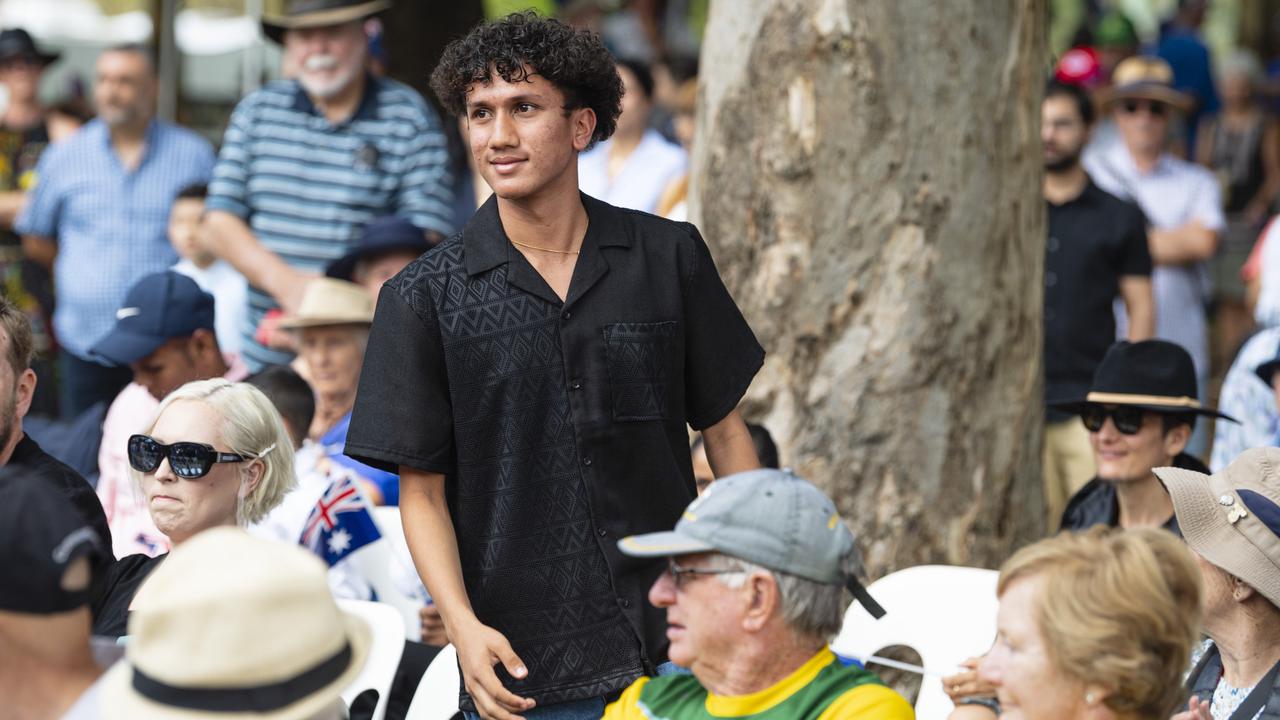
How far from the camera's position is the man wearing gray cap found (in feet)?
9.52

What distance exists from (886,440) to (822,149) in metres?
0.94

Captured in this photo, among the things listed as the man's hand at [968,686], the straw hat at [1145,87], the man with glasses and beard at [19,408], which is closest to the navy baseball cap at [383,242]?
the man with glasses and beard at [19,408]

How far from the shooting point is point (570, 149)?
10.6 feet

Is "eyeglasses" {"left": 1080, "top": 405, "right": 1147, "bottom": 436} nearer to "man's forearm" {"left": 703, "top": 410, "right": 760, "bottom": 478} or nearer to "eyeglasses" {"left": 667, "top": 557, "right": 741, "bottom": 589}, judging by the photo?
"man's forearm" {"left": 703, "top": 410, "right": 760, "bottom": 478}

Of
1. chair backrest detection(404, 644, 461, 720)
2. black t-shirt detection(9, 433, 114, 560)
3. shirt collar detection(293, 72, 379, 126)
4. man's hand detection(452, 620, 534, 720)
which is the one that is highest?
shirt collar detection(293, 72, 379, 126)

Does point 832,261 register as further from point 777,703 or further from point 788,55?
point 777,703

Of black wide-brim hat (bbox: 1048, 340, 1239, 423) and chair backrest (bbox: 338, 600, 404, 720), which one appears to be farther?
black wide-brim hat (bbox: 1048, 340, 1239, 423)

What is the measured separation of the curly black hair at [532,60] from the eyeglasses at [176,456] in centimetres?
132

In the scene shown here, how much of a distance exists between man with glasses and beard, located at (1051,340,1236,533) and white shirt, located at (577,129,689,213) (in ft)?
8.44

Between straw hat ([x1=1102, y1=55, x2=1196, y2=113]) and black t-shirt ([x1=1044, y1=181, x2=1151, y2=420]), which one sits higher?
straw hat ([x1=1102, y1=55, x2=1196, y2=113])

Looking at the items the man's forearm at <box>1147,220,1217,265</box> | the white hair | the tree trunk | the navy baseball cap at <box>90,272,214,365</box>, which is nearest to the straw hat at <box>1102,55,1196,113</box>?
the man's forearm at <box>1147,220,1217,265</box>

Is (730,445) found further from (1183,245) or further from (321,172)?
(1183,245)

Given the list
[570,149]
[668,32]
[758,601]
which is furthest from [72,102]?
[758,601]

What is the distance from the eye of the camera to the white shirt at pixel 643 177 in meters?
7.16
